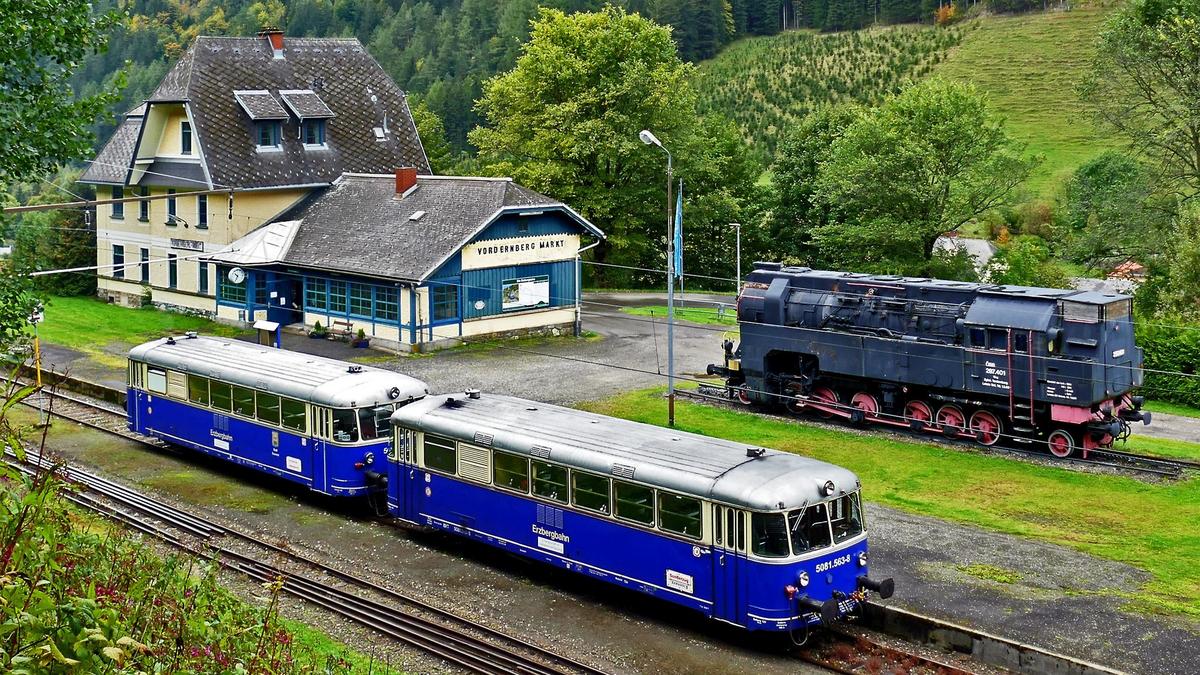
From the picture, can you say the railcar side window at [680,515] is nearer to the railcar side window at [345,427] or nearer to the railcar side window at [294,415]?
the railcar side window at [345,427]

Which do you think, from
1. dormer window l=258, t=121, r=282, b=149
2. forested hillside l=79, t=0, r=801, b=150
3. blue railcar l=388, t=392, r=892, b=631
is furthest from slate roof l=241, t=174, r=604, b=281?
forested hillside l=79, t=0, r=801, b=150

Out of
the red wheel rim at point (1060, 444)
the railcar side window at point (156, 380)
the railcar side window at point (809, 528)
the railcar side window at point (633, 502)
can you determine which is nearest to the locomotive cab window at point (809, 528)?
the railcar side window at point (809, 528)

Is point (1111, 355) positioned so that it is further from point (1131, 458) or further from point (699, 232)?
point (699, 232)

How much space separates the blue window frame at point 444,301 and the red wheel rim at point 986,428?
19397 millimetres

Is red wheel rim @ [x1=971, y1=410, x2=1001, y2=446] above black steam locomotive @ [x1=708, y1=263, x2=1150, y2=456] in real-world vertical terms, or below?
below

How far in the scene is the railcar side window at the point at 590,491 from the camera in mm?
19531

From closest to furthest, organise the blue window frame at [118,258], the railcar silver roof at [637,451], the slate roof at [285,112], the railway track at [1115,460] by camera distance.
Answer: the railcar silver roof at [637,451] < the railway track at [1115,460] < the slate roof at [285,112] < the blue window frame at [118,258]

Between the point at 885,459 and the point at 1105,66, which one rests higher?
the point at 1105,66

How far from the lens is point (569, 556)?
2009 cm

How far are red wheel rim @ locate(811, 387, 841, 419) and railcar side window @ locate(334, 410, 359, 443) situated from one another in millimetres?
14843

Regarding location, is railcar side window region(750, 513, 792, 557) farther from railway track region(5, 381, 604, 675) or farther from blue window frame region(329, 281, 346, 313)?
blue window frame region(329, 281, 346, 313)

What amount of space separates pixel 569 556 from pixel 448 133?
86451mm

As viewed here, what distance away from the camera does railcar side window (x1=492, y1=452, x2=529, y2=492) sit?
2078cm

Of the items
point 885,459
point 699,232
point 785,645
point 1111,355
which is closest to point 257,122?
point 699,232
